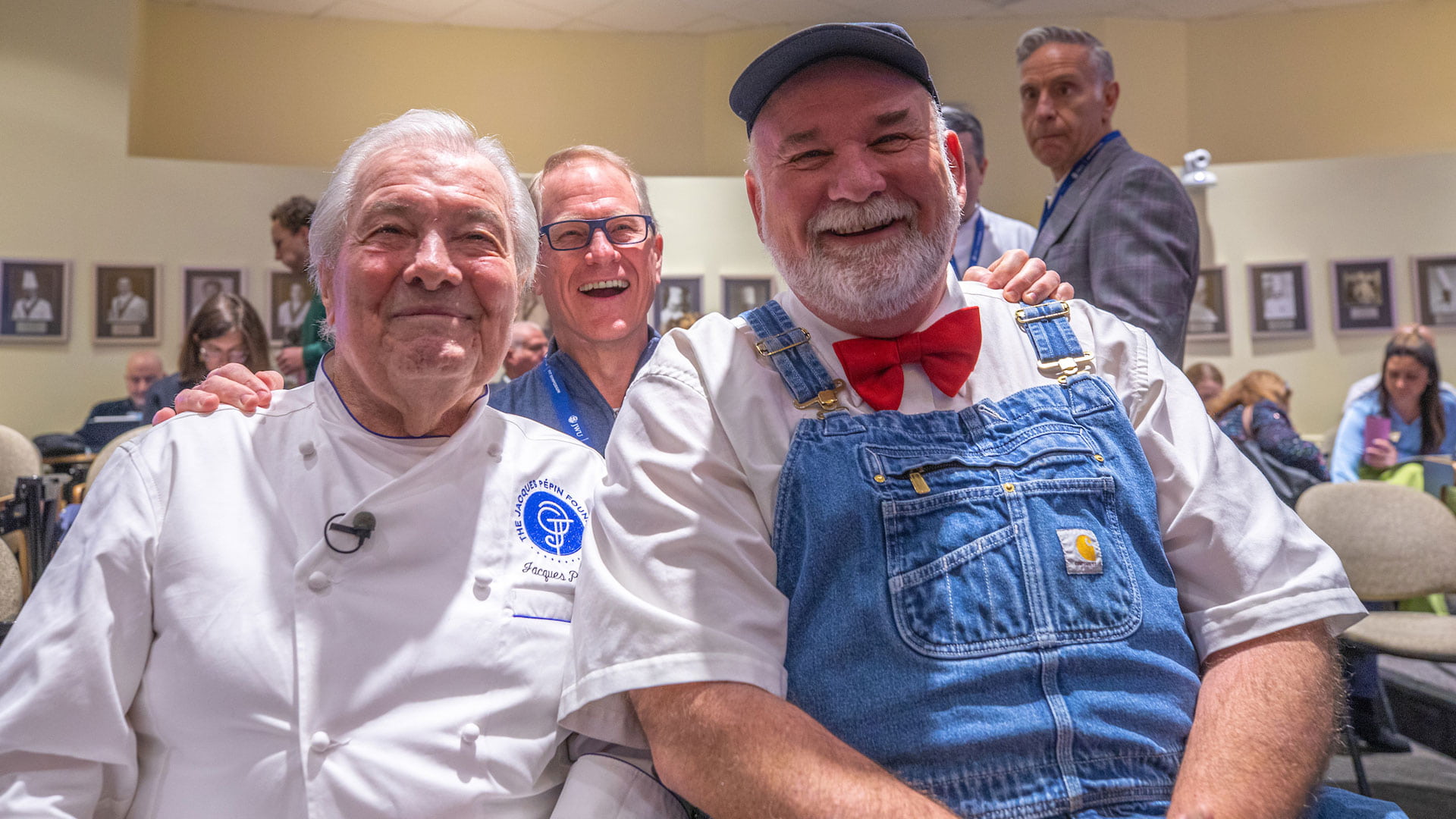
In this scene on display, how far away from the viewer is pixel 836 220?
1538 mm

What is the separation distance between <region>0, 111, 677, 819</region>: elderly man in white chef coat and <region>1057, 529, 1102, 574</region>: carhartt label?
64cm

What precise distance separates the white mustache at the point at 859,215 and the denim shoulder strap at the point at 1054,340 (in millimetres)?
286

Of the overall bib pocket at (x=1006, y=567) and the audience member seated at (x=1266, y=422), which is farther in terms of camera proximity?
the audience member seated at (x=1266, y=422)

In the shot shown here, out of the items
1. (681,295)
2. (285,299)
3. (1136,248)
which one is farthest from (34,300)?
(1136,248)

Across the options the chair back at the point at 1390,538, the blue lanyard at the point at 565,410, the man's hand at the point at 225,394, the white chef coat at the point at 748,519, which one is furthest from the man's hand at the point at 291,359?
the chair back at the point at 1390,538

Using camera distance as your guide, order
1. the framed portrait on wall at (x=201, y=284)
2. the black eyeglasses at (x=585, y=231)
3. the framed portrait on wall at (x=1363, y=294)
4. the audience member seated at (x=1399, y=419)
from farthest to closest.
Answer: the framed portrait on wall at (x=1363, y=294)
the framed portrait on wall at (x=201, y=284)
the audience member seated at (x=1399, y=419)
the black eyeglasses at (x=585, y=231)

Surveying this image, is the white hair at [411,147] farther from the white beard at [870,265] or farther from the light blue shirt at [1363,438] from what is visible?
the light blue shirt at [1363,438]

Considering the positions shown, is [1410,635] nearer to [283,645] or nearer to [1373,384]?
[283,645]

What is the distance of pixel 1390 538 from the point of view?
3715mm

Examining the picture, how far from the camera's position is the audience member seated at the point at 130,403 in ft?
22.1

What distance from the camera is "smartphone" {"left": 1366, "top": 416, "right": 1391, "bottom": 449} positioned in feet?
16.8

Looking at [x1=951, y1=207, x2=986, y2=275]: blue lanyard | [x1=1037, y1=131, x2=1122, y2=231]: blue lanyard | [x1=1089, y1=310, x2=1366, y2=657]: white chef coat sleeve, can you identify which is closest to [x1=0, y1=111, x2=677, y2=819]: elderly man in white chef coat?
[x1=1089, y1=310, x2=1366, y2=657]: white chef coat sleeve

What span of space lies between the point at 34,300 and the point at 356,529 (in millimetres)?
7531

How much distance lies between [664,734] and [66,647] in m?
0.75
